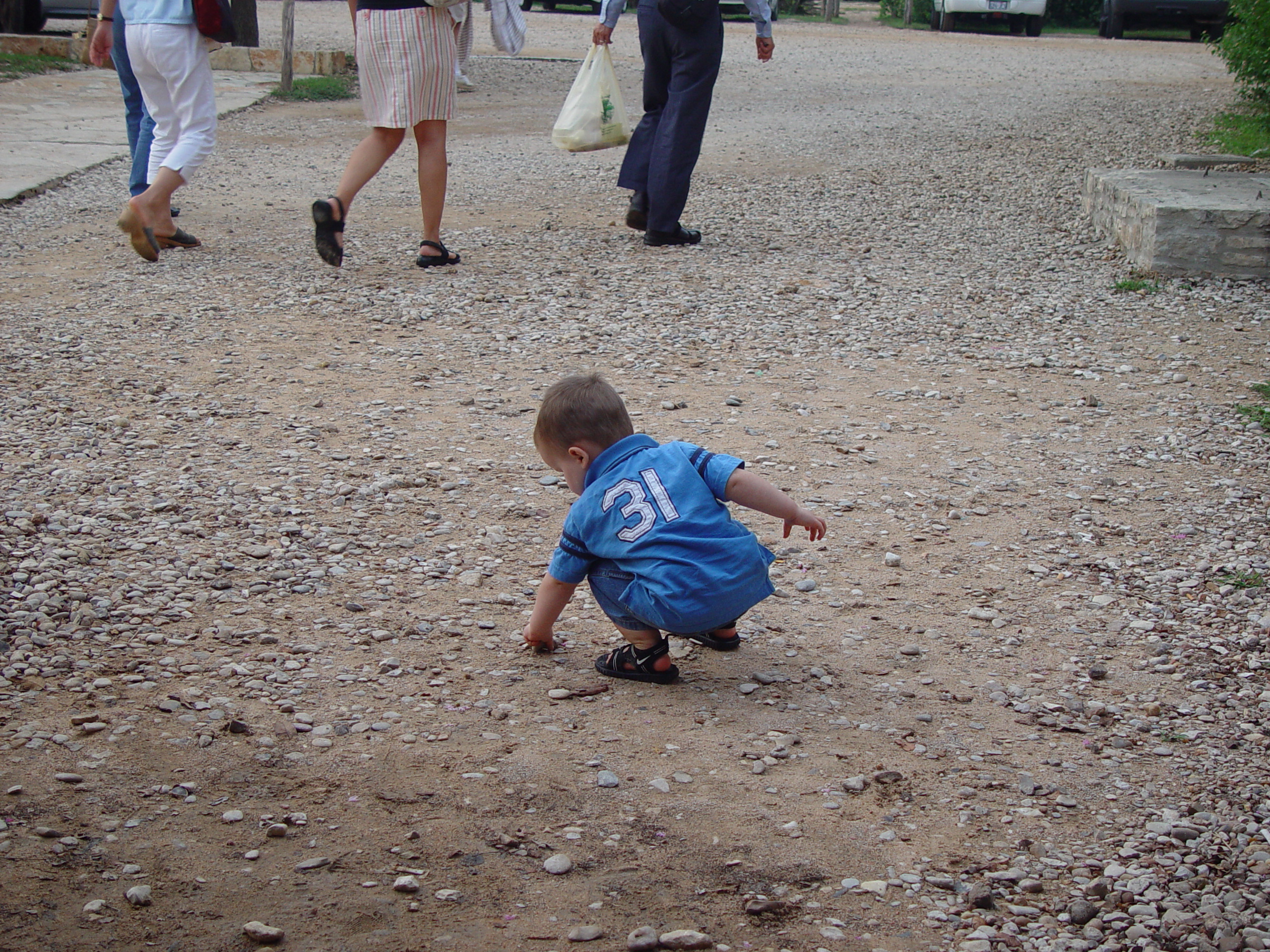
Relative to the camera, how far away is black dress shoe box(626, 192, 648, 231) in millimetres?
6746

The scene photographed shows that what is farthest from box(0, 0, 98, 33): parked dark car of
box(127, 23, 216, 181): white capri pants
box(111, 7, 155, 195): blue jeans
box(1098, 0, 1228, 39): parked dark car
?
box(1098, 0, 1228, 39): parked dark car

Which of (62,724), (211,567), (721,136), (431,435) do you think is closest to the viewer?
(62,724)

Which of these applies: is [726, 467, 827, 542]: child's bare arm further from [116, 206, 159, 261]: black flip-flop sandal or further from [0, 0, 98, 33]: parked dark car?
[0, 0, 98, 33]: parked dark car

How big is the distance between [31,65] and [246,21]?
3.01 metres

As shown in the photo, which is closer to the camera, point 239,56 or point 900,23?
point 239,56

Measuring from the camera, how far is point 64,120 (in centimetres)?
1068

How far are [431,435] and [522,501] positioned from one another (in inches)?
24.3

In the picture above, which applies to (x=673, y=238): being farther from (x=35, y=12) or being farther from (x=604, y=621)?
(x=35, y=12)

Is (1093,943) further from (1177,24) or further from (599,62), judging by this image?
(1177,24)

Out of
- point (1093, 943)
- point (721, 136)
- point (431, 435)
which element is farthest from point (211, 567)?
point (721, 136)

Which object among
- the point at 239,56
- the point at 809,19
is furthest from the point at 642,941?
the point at 809,19

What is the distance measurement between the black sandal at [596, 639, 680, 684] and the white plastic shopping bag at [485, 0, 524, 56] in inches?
191

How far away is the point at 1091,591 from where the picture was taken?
315cm

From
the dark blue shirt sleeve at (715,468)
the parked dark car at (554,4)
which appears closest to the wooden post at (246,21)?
the parked dark car at (554,4)
